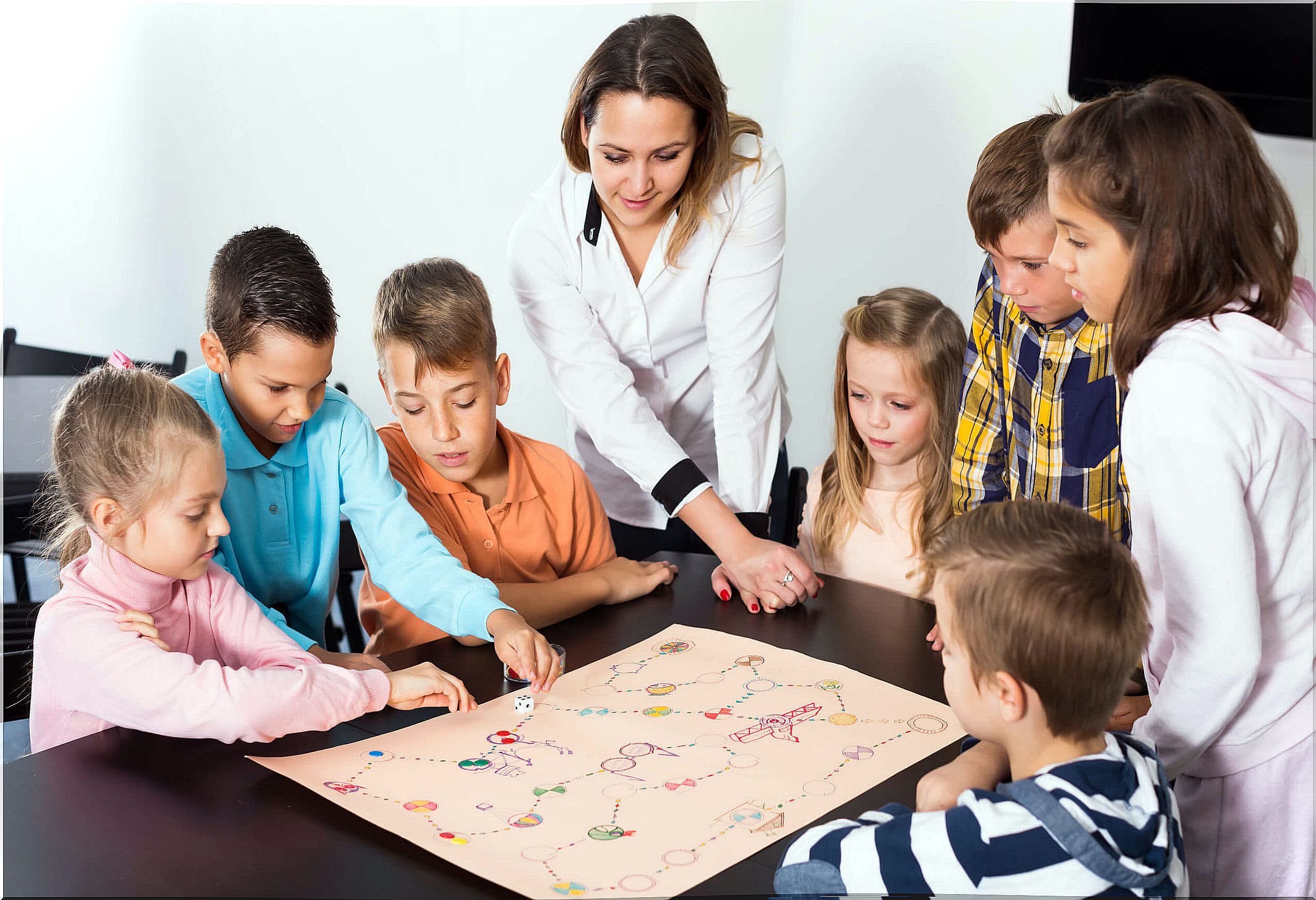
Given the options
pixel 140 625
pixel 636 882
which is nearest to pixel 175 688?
pixel 140 625

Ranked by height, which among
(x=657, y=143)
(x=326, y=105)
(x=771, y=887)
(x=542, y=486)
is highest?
(x=326, y=105)

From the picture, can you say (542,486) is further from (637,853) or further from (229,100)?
(229,100)

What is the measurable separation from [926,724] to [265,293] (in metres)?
0.86

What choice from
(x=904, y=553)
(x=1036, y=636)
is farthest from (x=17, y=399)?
(x=1036, y=636)

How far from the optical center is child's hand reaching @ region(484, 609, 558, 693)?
3.79 feet

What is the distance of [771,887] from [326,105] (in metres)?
2.92

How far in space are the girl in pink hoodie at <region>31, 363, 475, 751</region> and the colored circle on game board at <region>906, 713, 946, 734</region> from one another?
0.45m

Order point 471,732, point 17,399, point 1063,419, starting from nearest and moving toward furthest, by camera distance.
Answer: point 471,732, point 1063,419, point 17,399

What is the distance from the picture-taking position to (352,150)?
3.23 meters

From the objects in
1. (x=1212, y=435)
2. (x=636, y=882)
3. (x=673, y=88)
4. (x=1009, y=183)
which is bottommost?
(x=636, y=882)

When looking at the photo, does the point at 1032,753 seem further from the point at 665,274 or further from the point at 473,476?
the point at 665,274

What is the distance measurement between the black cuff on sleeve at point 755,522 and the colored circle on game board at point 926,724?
69 cm

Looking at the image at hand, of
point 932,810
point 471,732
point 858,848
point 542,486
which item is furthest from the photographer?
point 542,486

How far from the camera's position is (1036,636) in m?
0.83
